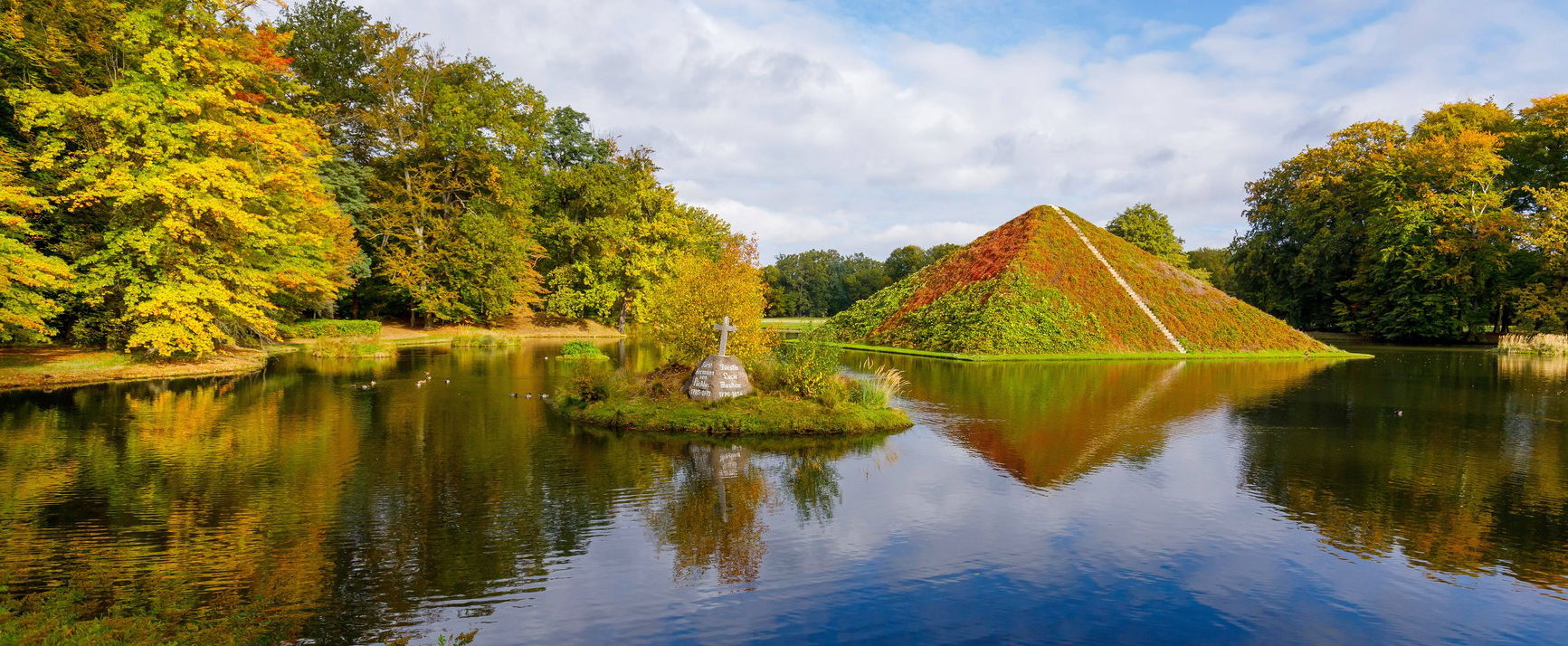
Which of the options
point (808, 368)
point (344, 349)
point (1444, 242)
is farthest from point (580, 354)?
point (1444, 242)

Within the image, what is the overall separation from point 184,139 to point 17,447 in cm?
1666

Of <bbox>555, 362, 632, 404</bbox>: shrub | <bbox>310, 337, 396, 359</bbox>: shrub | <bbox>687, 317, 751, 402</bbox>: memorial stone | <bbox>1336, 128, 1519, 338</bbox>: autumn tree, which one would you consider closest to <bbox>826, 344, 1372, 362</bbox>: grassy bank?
<bbox>1336, 128, 1519, 338</bbox>: autumn tree

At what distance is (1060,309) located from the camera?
46.6 metres

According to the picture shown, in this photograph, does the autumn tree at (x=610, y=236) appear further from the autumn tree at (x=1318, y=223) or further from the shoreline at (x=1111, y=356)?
the autumn tree at (x=1318, y=223)

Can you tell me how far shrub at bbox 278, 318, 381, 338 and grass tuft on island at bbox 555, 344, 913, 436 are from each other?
2705 cm

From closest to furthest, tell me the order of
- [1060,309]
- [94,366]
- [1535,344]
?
[94,366], [1060,309], [1535,344]

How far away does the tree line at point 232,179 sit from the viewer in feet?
84.1

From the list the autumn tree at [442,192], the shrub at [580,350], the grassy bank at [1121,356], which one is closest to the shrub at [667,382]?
the shrub at [580,350]

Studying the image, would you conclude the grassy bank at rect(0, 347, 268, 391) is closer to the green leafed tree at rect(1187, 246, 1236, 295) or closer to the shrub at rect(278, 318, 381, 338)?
the shrub at rect(278, 318, 381, 338)

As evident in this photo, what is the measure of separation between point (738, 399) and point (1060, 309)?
33594 mm

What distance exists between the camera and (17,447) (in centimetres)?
1479

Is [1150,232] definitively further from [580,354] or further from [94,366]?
[94,366]

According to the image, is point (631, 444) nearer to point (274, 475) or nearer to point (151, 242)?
point (274, 475)

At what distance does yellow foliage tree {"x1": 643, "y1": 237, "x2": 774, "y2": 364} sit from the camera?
21844mm
